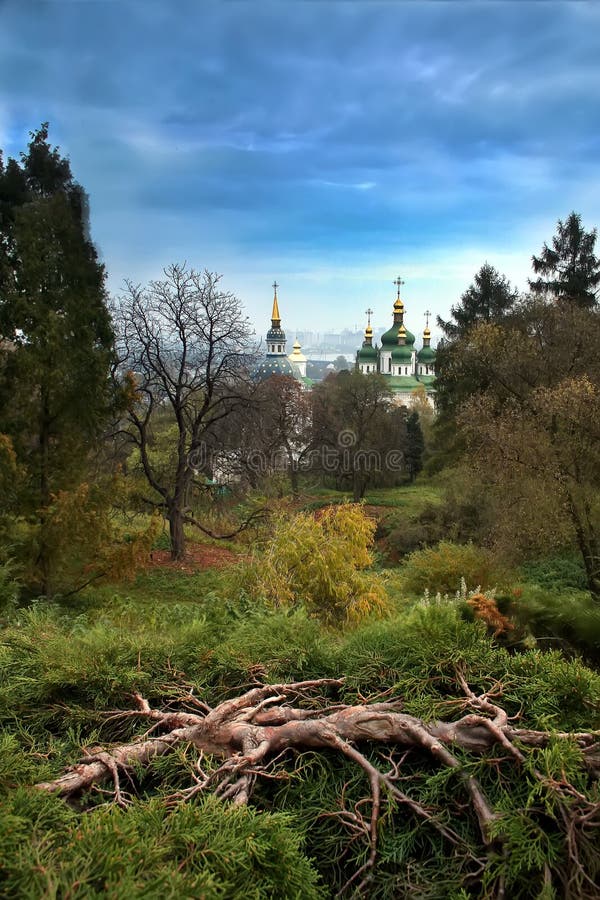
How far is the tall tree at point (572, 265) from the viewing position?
23109 millimetres

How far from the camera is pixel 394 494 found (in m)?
32.7

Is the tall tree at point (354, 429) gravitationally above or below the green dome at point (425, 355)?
below

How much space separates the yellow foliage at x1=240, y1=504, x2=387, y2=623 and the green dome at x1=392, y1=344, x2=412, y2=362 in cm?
5692

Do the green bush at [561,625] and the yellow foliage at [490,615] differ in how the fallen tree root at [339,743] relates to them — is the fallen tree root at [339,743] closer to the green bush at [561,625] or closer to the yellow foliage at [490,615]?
the yellow foliage at [490,615]

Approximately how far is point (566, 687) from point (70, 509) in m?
8.09

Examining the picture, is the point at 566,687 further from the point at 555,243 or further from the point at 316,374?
the point at 316,374

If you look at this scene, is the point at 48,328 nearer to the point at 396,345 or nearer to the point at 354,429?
the point at 354,429

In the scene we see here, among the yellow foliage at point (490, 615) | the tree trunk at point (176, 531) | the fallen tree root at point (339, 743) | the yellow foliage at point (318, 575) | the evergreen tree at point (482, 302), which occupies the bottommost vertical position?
the tree trunk at point (176, 531)

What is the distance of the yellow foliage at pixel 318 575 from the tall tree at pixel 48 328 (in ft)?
11.7

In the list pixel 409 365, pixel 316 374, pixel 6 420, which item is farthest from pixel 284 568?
pixel 316 374

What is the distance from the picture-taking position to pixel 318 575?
25.9 ft

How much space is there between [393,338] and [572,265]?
4109 centimetres

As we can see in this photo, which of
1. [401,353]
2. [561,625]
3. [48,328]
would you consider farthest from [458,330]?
[401,353]

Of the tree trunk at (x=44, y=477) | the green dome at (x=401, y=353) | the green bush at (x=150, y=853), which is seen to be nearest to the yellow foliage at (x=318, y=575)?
the tree trunk at (x=44, y=477)
